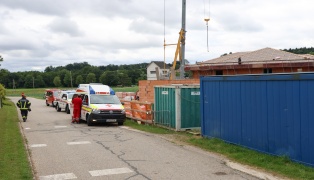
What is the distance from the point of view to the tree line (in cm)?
10700

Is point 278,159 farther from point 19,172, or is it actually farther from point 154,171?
point 19,172

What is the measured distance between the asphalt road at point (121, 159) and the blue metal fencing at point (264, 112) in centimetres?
135

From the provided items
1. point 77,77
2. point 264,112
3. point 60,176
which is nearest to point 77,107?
point 60,176

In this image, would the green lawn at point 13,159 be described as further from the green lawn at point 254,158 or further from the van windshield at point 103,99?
the van windshield at point 103,99

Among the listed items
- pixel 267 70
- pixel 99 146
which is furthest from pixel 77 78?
pixel 99 146

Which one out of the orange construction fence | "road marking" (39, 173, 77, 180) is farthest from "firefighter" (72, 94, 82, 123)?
"road marking" (39, 173, 77, 180)

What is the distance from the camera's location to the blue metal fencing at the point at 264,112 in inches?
339

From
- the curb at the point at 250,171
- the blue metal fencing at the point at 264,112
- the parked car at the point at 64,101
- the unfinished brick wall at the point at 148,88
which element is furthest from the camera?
the parked car at the point at 64,101

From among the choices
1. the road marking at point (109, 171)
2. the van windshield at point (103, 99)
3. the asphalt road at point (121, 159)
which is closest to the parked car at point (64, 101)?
the van windshield at point (103, 99)

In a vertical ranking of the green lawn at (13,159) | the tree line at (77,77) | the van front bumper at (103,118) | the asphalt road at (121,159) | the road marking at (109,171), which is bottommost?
the asphalt road at (121,159)

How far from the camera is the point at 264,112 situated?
1004 cm

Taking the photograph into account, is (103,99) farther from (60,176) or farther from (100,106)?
(60,176)

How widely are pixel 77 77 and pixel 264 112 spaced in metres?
108

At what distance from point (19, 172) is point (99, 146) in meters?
4.09
